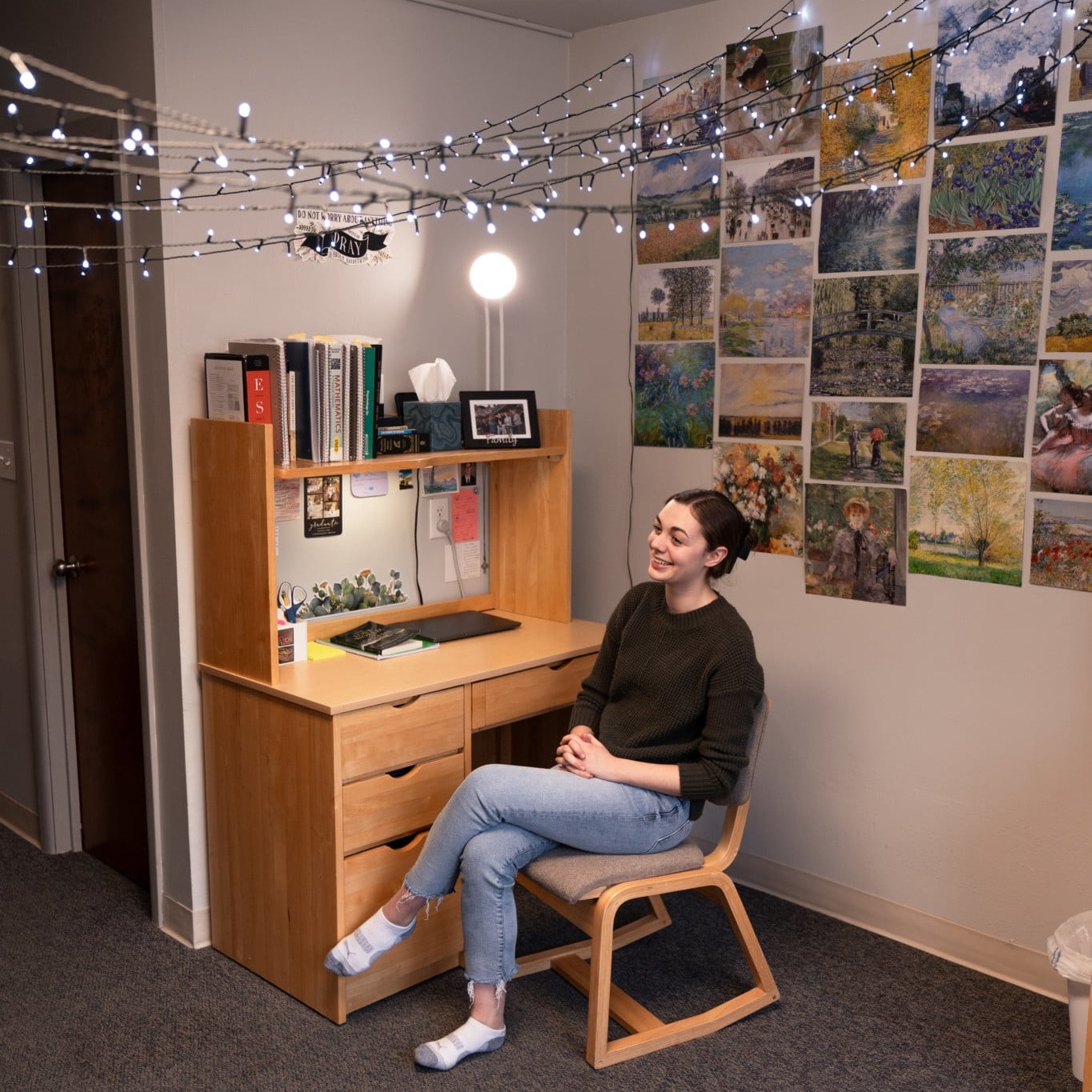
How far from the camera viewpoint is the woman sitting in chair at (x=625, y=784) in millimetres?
2486

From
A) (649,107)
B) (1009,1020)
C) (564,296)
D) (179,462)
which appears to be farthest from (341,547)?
(1009,1020)

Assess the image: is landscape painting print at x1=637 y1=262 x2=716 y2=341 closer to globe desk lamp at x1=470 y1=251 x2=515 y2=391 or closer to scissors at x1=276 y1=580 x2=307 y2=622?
globe desk lamp at x1=470 y1=251 x2=515 y2=391

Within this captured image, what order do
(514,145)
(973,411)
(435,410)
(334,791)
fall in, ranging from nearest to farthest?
1. (514,145)
2. (334,791)
3. (973,411)
4. (435,410)

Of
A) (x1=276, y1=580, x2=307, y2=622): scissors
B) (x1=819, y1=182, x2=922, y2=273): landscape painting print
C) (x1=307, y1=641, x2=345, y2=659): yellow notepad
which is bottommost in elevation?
(x1=307, y1=641, x2=345, y2=659): yellow notepad

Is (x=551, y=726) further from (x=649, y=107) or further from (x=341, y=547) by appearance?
(x=649, y=107)

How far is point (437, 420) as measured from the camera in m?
3.09

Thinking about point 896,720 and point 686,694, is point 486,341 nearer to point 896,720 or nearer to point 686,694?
point 686,694

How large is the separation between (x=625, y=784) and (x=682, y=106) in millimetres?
1911

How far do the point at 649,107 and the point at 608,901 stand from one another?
2199 mm

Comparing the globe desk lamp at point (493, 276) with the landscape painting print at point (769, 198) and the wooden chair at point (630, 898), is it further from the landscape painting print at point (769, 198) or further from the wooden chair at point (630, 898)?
the wooden chair at point (630, 898)

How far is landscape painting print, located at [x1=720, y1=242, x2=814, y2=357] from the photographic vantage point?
305 cm

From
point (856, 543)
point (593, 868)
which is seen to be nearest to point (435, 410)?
point (856, 543)

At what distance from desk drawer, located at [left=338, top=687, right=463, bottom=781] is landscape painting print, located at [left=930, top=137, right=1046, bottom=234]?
163 centimetres

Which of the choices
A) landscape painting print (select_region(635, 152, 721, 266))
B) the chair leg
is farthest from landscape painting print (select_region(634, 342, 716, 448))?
the chair leg
